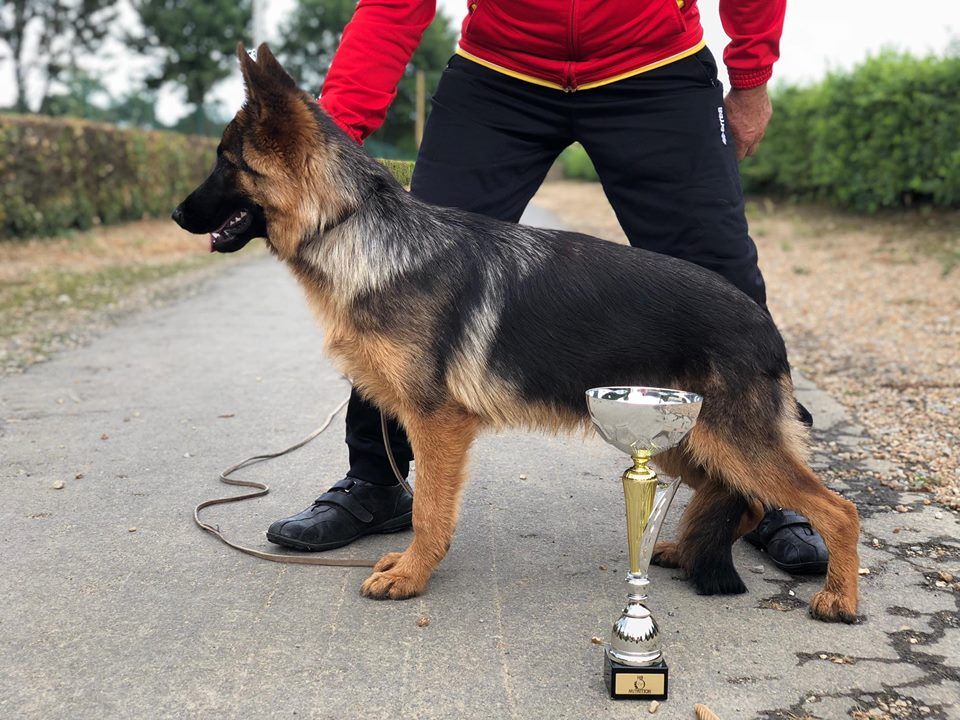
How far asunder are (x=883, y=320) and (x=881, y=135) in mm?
7017

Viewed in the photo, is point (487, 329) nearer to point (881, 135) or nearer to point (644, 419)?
point (644, 419)

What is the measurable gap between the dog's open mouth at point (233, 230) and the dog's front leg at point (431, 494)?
909 millimetres

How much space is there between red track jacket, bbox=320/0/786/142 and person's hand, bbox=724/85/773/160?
353 mm

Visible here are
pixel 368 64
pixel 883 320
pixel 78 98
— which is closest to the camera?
pixel 368 64

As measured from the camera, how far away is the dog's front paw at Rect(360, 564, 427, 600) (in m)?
3.33

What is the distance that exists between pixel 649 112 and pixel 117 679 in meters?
2.81

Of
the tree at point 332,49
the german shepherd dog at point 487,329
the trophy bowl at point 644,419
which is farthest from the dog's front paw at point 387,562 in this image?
the tree at point 332,49

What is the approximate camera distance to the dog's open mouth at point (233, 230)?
3367 millimetres

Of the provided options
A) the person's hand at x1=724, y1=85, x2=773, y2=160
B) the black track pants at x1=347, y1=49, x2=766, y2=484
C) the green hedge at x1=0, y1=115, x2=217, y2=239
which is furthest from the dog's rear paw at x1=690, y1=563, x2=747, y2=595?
the green hedge at x1=0, y1=115, x2=217, y2=239

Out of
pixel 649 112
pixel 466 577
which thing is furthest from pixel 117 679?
pixel 649 112

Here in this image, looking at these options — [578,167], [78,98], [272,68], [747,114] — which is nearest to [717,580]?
[747,114]

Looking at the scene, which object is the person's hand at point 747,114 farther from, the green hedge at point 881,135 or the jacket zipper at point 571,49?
the green hedge at point 881,135

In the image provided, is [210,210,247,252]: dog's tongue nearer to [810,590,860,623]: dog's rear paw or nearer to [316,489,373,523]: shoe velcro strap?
[316,489,373,523]: shoe velcro strap

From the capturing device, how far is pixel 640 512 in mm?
2729
